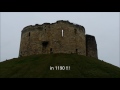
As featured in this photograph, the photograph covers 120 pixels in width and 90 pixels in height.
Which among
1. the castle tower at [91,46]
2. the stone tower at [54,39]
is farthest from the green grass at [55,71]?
the castle tower at [91,46]

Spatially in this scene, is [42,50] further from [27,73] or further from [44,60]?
[27,73]

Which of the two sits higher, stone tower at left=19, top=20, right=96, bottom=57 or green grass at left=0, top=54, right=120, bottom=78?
stone tower at left=19, top=20, right=96, bottom=57

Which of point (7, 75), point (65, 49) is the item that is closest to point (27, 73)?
point (7, 75)

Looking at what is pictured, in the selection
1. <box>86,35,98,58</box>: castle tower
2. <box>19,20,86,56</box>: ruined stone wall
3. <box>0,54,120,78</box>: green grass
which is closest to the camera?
<box>0,54,120,78</box>: green grass

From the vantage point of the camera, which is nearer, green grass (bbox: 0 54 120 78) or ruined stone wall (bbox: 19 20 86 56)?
green grass (bbox: 0 54 120 78)

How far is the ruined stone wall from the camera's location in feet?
110

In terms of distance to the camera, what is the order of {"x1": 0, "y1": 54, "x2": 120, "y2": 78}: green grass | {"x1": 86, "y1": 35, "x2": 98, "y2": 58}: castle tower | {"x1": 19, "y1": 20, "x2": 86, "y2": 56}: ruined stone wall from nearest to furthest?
1. {"x1": 0, "y1": 54, "x2": 120, "y2": 78}: green grass
2. {"x1": 19, "y1": 20, "x2": 86, "y2": 56}: ruined stone wall
3. {"x1": 86, "y1": 35, "x2": 98, "y2": 58}: castle tower

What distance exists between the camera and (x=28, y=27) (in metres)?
36.6

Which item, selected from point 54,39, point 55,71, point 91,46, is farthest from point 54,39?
point 55,71

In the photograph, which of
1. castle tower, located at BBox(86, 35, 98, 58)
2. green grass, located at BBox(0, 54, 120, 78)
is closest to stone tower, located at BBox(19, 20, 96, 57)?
castle tower, located at BBox(86, 35, 98, 58)

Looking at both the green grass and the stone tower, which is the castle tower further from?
the green grass

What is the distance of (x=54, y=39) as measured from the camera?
3406 centimetres

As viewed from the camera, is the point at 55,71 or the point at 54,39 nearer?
the point at 55,71

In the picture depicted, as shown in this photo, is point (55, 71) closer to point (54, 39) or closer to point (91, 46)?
point (54, 39)
